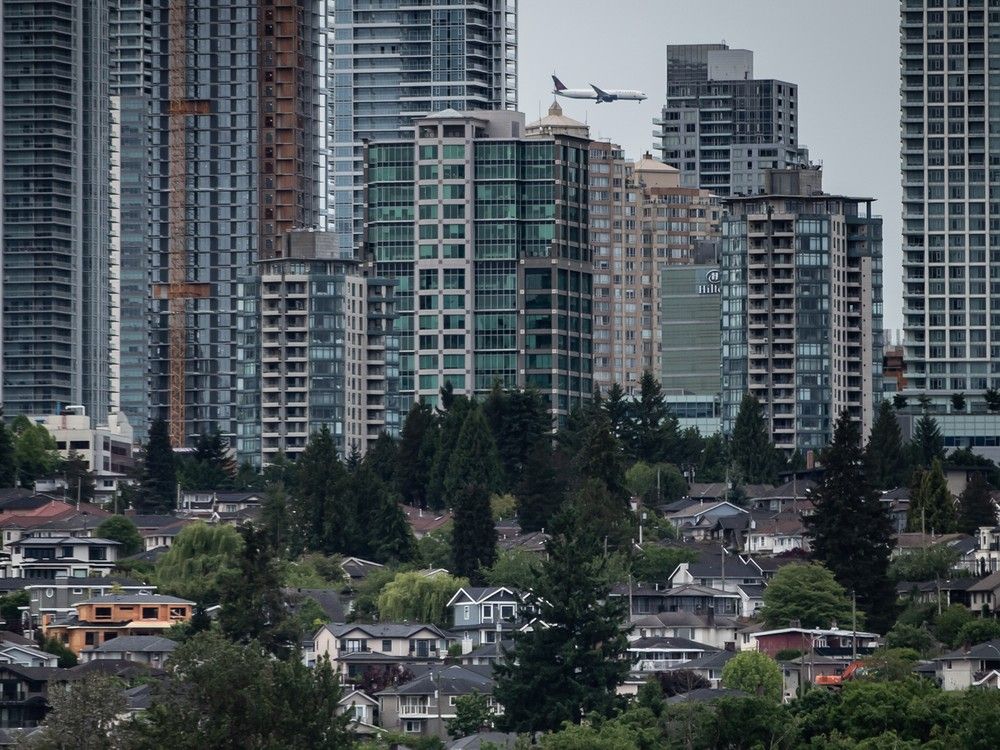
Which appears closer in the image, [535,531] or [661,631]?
[661,631]

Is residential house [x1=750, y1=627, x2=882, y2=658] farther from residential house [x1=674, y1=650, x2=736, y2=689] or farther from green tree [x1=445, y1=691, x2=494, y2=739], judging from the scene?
green tree [x1=445, y1=691, x2=494, y2=739]

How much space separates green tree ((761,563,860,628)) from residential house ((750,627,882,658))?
141cm

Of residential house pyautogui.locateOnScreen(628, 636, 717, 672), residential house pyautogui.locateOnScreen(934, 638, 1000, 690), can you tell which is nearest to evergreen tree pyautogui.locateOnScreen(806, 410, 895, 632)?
residential house pyautogui.locateOnScreen(628, 636, 717, 672)

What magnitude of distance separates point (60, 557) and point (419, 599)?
26.9 m

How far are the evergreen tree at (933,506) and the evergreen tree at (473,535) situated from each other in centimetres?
2651

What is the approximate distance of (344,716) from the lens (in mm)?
114375

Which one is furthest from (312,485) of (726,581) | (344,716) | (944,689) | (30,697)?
(344,716)

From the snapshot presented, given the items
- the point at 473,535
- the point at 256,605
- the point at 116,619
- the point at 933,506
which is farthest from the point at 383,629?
the point at 933,506

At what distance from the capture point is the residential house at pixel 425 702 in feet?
477

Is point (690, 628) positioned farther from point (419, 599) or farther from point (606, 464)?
point (606, 464)

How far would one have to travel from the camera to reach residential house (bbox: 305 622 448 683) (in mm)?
156625

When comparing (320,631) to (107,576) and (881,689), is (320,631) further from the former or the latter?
(881,689)

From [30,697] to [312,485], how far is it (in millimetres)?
44057

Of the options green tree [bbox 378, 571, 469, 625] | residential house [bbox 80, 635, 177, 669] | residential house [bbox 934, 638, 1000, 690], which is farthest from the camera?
green tree [bbox 378, 571, 469, 625]
